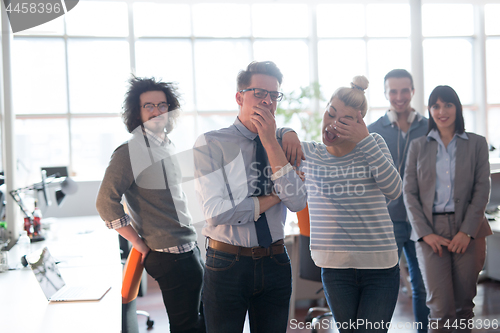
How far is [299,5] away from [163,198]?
20.1 feet

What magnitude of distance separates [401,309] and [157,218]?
2583 millimetres

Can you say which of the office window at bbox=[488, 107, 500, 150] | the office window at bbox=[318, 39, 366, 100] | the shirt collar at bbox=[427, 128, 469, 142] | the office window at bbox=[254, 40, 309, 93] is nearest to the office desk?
the shirt collar at bbox=[427, 128, 469, 142]

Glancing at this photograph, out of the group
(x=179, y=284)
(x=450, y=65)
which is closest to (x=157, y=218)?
(x=179, y=284)

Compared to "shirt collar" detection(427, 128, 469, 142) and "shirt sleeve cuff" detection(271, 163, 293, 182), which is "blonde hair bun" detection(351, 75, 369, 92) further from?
"shirt collar" detection(427, 128, 469, 142)

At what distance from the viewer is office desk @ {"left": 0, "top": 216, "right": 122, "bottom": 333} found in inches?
53.4

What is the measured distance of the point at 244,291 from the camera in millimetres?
1354

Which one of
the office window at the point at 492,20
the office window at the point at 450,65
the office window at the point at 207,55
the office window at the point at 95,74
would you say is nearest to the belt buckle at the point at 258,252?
the office window at the point at 207,55

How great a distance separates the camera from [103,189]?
1924 mm

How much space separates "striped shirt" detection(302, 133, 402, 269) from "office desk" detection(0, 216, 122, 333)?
0.88 m

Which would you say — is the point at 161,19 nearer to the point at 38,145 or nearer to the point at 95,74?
the point at 95,74

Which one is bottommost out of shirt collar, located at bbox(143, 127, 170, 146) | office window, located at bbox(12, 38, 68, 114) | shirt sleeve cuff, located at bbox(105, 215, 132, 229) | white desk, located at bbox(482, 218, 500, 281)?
white desk, located at bbox(482, 218, 500, 281)

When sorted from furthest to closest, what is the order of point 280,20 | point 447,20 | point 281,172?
point 447,20 → point 280,20 → point 281,172

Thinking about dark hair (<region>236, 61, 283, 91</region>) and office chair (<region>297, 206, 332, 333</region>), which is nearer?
dark hair (<region>236, 61, 283, 91</region>)

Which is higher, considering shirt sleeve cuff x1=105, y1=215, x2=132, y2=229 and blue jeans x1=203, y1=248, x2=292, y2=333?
shirt sleeve cuff x1=105, y1=215, x2=132, y2=229
